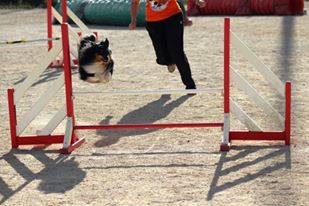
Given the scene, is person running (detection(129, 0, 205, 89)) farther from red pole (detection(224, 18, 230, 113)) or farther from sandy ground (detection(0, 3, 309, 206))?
red pole (detection(224, 18, 230, 113))

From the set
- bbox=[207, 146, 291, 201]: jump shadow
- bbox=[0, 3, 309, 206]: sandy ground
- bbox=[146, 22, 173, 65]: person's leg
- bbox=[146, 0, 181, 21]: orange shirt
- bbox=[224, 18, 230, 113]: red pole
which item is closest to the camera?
bbox=[0, 3, 309, 206]: sandy ground

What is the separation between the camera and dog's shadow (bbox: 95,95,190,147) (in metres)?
6.71

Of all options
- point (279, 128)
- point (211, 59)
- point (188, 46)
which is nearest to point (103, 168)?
point (279, 128)

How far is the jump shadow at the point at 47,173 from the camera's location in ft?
17.3

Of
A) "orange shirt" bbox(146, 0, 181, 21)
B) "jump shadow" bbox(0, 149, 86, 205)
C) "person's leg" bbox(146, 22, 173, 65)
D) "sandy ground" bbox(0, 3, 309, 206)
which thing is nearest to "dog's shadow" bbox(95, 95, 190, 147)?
"sandy ground" bbox(0, 3, 309, 206)

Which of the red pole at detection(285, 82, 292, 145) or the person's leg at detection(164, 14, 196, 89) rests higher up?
the person's leg at detection(164, 14, 196, 89)

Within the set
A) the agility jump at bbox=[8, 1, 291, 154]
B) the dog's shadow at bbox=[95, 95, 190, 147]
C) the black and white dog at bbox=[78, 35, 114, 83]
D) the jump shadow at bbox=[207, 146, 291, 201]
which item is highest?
the black and white dog at bbox=[78, 35, 114, 83]

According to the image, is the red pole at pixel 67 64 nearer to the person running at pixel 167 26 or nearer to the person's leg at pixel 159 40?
the person running at pixel 167 26

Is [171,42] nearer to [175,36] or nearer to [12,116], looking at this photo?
[175,36]

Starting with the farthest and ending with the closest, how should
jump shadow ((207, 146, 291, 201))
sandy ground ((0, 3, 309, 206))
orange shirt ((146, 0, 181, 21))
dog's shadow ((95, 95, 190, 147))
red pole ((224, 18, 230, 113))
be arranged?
1. orange shirt ((146, 0, 181, 21))
2. dog's shadow ((95, 95, 190, 147))
3. red pole ((224, 18, 230, 113))
4. jump shadow ((207, 146, 291, 201))
5. sandy ground ((0, 3, 309, 206))

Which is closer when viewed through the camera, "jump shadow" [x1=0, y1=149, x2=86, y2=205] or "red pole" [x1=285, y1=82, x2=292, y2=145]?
"jump shadow" [x1=0, y1=149, x2=86, y2=205]

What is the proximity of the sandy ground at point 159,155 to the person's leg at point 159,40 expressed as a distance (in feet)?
1.53

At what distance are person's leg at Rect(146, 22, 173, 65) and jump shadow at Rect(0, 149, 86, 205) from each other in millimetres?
2180

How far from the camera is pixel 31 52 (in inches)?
Answer: 472
